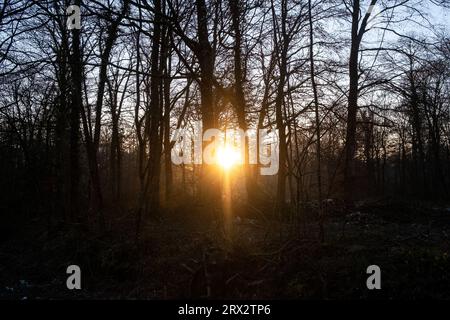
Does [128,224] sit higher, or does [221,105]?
[221,105]

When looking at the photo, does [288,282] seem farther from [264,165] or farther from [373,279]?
[264,165]

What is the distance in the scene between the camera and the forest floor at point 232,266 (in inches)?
253

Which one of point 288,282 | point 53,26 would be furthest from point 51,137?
point 288,282

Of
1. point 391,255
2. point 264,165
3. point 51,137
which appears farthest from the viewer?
point 264,165

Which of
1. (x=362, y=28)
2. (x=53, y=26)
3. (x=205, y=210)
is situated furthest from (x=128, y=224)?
(x=362, y=28)

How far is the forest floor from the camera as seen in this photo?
253 inches

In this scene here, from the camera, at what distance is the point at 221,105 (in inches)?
685

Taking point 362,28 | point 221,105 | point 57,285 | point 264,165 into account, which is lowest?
point 57,285

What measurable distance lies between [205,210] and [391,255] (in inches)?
316

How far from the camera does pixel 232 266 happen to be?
25.0ft

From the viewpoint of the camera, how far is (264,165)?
25219 mm
